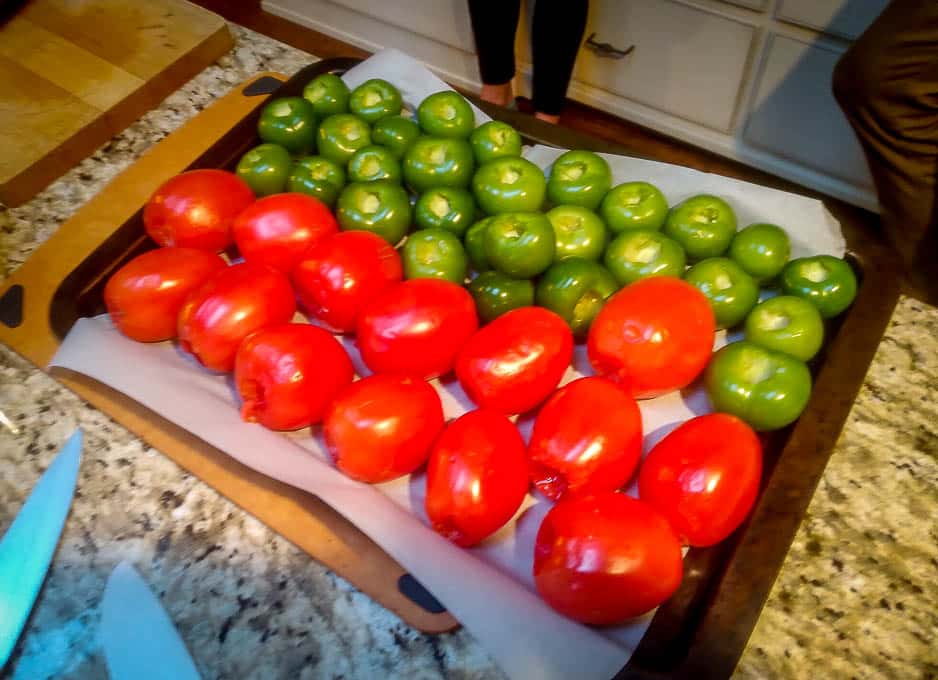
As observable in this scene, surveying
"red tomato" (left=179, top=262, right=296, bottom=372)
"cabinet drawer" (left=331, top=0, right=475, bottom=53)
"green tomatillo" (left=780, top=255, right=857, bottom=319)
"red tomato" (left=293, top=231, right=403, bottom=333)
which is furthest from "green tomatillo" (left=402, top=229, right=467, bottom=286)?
"cabinet drawer" (left=331, top=0, right=475, bottom=53)

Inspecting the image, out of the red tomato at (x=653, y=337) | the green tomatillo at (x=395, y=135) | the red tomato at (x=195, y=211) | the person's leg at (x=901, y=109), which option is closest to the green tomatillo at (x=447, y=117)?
the green tomatillo at (x=395, y=135)

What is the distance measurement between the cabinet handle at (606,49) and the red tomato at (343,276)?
938mm

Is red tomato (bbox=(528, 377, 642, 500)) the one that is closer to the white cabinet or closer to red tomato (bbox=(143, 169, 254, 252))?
red tomato (bbox=(143, 169, 254, 252))

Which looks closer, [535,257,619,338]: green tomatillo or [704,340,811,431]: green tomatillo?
[704,340,811,431]: green tomatillo

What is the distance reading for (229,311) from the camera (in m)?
0.68

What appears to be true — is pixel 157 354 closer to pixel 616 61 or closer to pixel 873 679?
pixel 873 679

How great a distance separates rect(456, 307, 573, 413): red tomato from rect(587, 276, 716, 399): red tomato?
0.04 meters

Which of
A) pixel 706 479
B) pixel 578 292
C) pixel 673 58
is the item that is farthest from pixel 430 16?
pixel 706 479

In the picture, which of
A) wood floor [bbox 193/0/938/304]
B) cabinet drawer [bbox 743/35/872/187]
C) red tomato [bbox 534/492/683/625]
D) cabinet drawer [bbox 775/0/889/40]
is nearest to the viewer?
red tomato [bbox 534/492/683/625]

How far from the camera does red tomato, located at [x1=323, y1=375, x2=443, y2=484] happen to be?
1.98 feet

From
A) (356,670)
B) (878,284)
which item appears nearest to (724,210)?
(878,284)

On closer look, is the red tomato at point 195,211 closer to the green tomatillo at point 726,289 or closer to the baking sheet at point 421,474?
the baking sheet at point 421,474

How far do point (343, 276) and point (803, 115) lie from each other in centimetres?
105

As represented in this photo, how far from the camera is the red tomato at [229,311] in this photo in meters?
0.68
